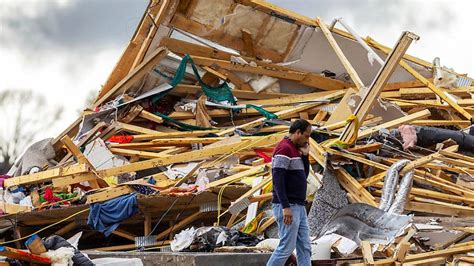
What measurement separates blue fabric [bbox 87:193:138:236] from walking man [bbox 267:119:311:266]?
346 centimetres

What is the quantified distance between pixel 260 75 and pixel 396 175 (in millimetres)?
6314

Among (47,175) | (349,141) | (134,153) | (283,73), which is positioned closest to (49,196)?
(47,175)

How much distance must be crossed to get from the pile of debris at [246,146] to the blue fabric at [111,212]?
2 cm

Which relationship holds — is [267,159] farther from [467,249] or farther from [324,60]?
[324,60]

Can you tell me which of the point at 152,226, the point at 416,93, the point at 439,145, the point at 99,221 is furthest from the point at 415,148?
the point at 99,221

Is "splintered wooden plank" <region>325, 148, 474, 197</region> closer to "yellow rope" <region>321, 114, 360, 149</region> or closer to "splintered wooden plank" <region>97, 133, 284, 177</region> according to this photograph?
"yellow rope" <region>321, 114, 360, 149</region>

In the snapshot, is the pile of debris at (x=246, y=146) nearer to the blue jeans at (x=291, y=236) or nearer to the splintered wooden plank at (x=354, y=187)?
the splintered wooden plank at (x=354, y=187)

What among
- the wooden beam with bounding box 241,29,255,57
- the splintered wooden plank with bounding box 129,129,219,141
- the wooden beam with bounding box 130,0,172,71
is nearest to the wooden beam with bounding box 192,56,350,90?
the wooden beam with bounding box 241,29,255,57

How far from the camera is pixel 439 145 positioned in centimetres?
1179

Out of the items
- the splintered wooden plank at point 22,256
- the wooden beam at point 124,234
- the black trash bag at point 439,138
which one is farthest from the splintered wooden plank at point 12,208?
the black trash bag at point 439,138

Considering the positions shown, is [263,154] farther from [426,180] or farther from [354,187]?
[426,180]

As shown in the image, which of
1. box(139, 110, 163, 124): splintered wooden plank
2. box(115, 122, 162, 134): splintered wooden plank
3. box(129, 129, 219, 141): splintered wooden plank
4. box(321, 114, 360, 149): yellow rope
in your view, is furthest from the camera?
box(139, 110, 163, 124): splintered wooden plank

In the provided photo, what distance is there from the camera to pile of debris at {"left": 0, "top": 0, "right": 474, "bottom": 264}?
925 cm

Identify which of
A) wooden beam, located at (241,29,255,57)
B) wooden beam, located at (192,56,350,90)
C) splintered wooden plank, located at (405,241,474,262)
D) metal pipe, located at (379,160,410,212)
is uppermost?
wooden beam, located at (241,29,255,57)
